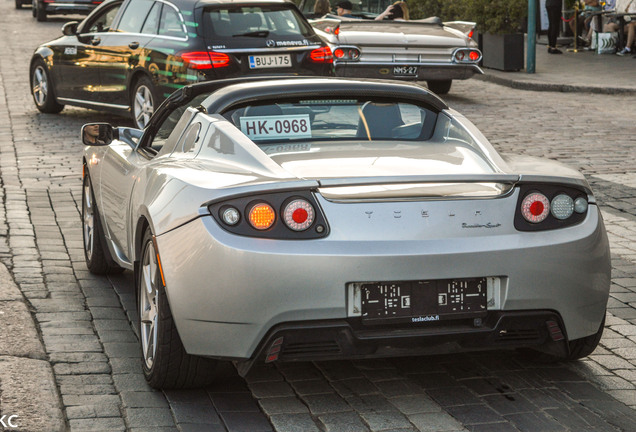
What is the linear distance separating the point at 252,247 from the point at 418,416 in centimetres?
92

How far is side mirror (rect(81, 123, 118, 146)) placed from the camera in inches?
237

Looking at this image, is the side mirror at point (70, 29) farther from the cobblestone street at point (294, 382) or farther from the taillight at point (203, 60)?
the cobblestone street at point (294, 382)

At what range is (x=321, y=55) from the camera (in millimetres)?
13156

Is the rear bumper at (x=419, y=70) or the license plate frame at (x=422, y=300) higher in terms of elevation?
the license plate frame at (x=422, y=300)

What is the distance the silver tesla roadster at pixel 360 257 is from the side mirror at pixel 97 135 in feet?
4.39

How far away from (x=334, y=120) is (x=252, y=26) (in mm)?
7808

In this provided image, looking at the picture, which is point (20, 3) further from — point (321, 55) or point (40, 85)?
point (321, 55)

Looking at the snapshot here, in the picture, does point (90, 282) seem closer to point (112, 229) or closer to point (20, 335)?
point (112, 229)

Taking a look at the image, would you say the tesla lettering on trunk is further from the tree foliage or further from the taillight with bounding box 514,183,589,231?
the tree foliage

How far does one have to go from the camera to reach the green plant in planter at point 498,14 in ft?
68.6

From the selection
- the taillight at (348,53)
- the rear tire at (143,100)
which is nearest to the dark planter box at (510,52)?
the taillight at (348,53)

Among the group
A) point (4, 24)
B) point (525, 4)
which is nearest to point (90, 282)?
point (525, 4)

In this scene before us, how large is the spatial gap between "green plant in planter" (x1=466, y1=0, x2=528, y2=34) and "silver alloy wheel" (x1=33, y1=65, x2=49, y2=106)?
9.54 meters

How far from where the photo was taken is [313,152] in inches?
186
